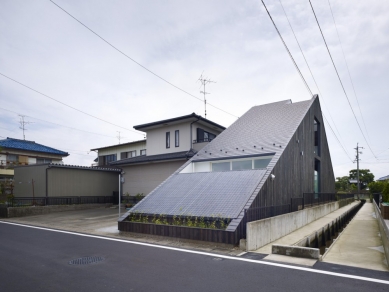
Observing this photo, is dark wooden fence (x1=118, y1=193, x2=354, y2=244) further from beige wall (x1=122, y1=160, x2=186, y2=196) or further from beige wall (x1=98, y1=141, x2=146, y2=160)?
beige wall (x1=98, y1=141, x2=146, y2=160)

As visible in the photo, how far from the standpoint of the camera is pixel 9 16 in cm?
1151

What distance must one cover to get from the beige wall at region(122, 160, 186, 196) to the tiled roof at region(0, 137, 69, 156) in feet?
60.1

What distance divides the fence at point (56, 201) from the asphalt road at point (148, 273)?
12.1 metres

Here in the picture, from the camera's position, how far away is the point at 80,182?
74.8 feet

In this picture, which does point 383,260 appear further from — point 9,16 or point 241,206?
point 9,16

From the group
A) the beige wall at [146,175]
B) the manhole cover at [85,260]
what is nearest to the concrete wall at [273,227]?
the manhole cover at [85,260]

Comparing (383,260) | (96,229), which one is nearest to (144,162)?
(96,229)

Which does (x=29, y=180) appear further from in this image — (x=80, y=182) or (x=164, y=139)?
(x=164, y=139)

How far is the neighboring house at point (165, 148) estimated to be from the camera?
68.6 feet

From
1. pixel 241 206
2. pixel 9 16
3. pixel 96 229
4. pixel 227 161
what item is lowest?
pixel 96 229

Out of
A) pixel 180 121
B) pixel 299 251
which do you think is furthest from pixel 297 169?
pixel 299 251

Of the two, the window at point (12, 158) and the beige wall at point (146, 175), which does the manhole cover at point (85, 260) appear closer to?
the beige wall at point (146, 175)

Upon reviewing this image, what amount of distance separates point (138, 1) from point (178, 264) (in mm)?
10632

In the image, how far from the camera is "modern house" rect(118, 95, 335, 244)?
9.63 metres
